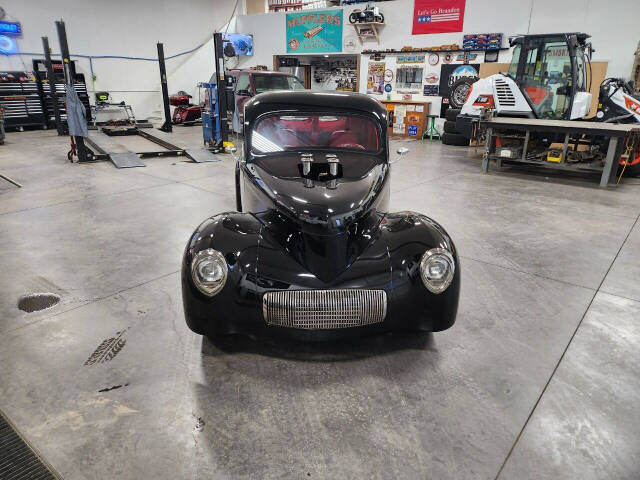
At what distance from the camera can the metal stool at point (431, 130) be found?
40.5ft

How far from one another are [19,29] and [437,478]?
54.3 ft

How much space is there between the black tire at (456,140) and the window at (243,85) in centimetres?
563

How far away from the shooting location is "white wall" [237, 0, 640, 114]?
9867 millimetres

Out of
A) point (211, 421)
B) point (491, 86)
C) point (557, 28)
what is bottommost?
point (211, 421)

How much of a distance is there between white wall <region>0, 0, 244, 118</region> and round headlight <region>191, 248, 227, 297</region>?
14.7 meters

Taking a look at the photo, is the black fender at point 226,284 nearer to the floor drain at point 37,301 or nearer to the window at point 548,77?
the floor drain at point 37,301

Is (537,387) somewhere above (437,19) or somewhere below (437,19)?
below

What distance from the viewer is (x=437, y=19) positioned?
12.3 meters

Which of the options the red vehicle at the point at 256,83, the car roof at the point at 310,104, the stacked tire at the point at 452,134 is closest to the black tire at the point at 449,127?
the stacked tire at the point at 452,134

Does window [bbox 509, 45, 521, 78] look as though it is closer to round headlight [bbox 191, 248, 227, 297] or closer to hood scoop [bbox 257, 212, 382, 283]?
hood scoop [bbox 257, 212, 382, 283]

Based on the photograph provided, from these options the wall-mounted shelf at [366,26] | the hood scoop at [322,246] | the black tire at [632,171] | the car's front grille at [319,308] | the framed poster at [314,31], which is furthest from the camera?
the framed poster at [314,31]

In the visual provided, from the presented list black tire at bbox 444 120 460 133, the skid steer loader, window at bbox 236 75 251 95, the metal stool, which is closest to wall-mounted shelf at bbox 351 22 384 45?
the metal stool

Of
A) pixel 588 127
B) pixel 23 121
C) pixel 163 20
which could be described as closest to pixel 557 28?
pixel 588 127

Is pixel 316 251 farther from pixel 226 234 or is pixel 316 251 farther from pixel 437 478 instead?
pixel 437 478
